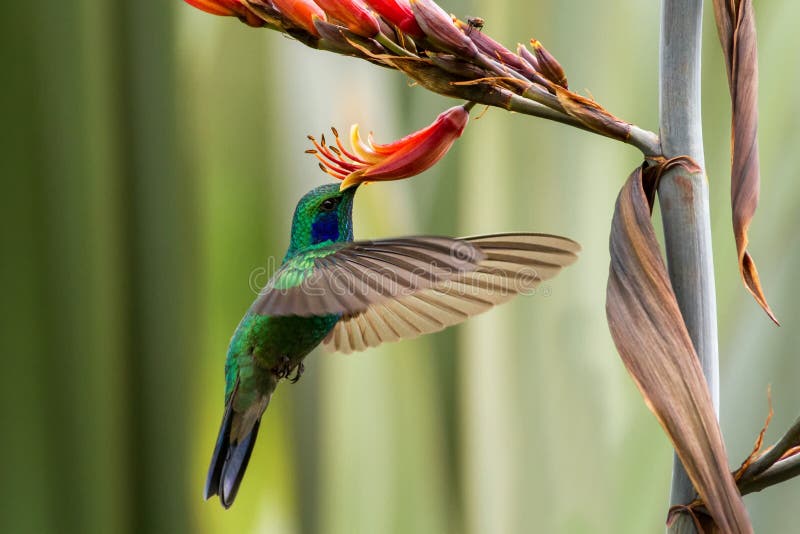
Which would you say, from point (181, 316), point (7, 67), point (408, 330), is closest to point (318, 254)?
point (408, 330)

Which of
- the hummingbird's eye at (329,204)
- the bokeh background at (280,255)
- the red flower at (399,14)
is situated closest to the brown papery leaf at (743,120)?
the red flower at (399,14)

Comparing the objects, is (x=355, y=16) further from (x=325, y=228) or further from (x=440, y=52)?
(x=325, y=228)

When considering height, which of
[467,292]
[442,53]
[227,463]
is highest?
[442,53]

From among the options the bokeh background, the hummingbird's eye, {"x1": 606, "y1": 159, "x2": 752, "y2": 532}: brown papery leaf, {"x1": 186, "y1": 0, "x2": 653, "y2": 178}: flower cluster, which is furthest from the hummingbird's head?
the bokeh background

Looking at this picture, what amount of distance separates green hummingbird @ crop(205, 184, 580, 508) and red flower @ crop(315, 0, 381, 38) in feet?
0.32

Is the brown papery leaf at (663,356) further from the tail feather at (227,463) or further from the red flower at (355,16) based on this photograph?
the tail feather at (227,463)

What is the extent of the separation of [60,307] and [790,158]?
2.80ft

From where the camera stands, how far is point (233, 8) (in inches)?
14.3

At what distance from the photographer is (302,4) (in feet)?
1.13

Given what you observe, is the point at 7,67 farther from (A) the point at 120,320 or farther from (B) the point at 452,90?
(B) the point at 452,90

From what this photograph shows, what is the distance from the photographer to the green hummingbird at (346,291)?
37 cm

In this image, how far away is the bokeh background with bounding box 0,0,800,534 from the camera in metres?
0.85

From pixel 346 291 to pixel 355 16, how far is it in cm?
15

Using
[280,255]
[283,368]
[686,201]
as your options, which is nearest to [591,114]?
[686,201]
